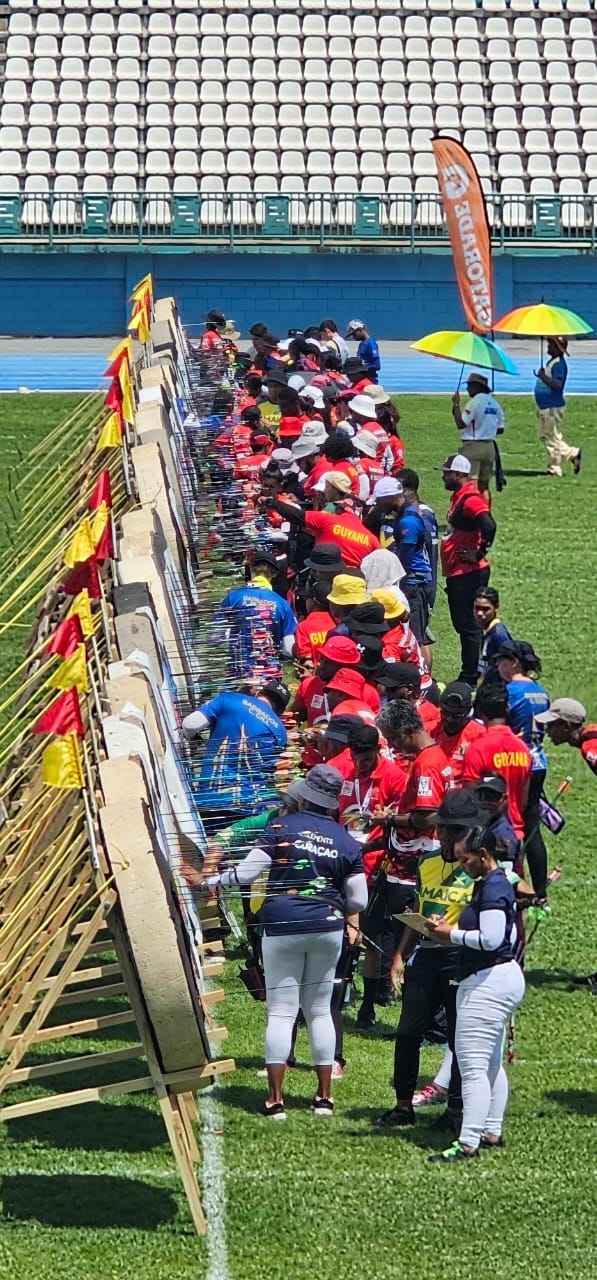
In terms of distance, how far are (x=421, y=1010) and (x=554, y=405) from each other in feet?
49.5

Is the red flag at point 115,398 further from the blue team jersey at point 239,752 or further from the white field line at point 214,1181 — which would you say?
the white field line at point 214,1181

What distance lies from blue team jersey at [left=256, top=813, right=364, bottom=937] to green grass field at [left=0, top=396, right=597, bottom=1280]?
2.80 feet

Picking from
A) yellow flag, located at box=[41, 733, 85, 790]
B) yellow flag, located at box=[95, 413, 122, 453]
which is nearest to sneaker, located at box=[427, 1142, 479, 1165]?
yellow flag, located at box=[41, 733, 85, 790]

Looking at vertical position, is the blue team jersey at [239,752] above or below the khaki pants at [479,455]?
above

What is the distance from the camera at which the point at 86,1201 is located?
25.9 ft

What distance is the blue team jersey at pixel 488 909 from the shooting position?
8078mm

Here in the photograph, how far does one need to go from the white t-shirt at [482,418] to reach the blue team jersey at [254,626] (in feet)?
24.4

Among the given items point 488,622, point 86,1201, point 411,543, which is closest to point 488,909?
point 86,1201

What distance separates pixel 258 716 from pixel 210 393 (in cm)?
983

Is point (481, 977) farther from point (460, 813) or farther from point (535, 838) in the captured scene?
point (535, 838)

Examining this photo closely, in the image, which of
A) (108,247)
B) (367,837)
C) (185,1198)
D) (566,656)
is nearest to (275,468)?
(566,656)

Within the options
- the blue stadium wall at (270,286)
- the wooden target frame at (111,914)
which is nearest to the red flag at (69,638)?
the wooden target frame at (111,914)

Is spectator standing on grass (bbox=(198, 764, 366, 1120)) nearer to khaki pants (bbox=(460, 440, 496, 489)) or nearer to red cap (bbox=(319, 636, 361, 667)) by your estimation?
red cap (bbox=(319, 636, 361, 667))

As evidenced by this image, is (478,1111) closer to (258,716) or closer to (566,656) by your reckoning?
(258,716)
